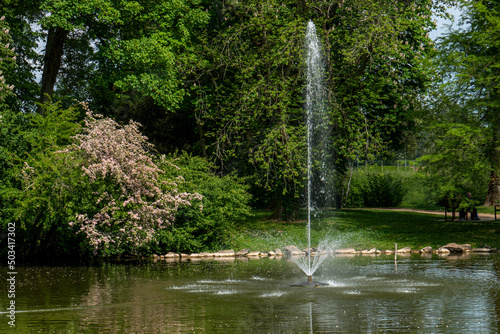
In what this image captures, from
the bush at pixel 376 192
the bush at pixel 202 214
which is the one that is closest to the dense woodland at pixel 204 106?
the bush at pixel 202 214

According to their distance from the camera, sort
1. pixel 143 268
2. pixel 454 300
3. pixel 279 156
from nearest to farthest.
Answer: pixel 454 300 < pixel 143 268 < pixel 279 156

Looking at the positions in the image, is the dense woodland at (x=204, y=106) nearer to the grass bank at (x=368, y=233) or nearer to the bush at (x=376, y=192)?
the grass bank at (x=368, y=233)

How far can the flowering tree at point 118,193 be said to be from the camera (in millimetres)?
19359

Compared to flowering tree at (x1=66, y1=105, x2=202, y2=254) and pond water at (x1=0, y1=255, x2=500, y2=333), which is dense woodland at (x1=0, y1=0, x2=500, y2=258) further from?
pond water at (x1=0, y1=255, x2=500, y2=333)

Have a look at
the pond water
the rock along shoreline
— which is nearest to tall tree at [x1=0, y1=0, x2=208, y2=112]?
the rock along shoreline

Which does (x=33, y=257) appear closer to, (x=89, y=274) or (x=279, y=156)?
(x=89, y=274)

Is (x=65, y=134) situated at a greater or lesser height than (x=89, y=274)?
greater

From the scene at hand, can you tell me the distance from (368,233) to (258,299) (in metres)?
14.9

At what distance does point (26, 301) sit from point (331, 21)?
22265 mm

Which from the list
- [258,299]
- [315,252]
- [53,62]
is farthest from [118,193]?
[53,62]

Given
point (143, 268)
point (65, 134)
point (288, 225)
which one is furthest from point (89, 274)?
point (288, 225)

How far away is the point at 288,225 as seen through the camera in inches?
1129

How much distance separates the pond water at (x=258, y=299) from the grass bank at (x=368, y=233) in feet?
17.3

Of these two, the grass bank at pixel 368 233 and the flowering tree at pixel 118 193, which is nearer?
the flowering tree at pixel 118 193
